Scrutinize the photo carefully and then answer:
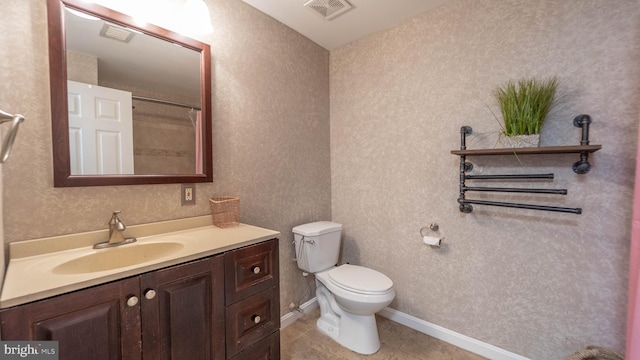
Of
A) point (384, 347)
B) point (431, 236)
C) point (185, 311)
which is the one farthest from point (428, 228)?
point (185, 311)

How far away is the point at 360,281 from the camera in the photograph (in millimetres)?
1724

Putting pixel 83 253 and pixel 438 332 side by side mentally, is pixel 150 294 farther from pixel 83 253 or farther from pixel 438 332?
pixel 438 332

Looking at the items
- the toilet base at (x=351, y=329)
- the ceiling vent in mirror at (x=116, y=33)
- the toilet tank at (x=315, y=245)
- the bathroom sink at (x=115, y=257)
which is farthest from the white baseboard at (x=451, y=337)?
the ceiling vent in mirror at (x=116, y=33)

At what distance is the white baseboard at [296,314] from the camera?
6.55 ft

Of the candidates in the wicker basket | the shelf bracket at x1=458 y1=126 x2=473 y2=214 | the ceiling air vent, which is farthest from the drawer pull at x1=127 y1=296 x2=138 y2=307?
the ceiling air vent

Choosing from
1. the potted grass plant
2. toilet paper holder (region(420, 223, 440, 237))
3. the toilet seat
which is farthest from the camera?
toilet paper holder (region(420, 223, 440, 237))

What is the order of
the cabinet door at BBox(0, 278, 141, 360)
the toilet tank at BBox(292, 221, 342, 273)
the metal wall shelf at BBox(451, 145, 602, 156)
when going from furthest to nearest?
the toilet tank at BBox(292, 221, 342, 273)
the metal wall shelf at BBox(451, 145, 602, 156)
the cabinet door at BBox(0, 278, 141, 360)

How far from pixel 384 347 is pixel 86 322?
168 cm

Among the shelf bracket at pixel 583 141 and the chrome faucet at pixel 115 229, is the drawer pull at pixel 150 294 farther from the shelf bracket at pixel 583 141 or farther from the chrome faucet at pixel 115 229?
the shelf bracket at pixel 583 141

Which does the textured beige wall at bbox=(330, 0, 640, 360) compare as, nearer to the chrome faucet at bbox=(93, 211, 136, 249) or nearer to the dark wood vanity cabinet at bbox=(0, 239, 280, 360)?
the dark wood vanity cabinet at bbox=(0, 239, 280, 360)

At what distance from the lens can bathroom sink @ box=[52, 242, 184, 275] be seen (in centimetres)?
103

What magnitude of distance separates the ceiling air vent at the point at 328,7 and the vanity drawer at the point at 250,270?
1.57m

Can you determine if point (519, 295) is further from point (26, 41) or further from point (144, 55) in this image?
point (26, 41)

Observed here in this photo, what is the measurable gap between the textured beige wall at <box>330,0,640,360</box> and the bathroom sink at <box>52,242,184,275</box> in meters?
1.51
